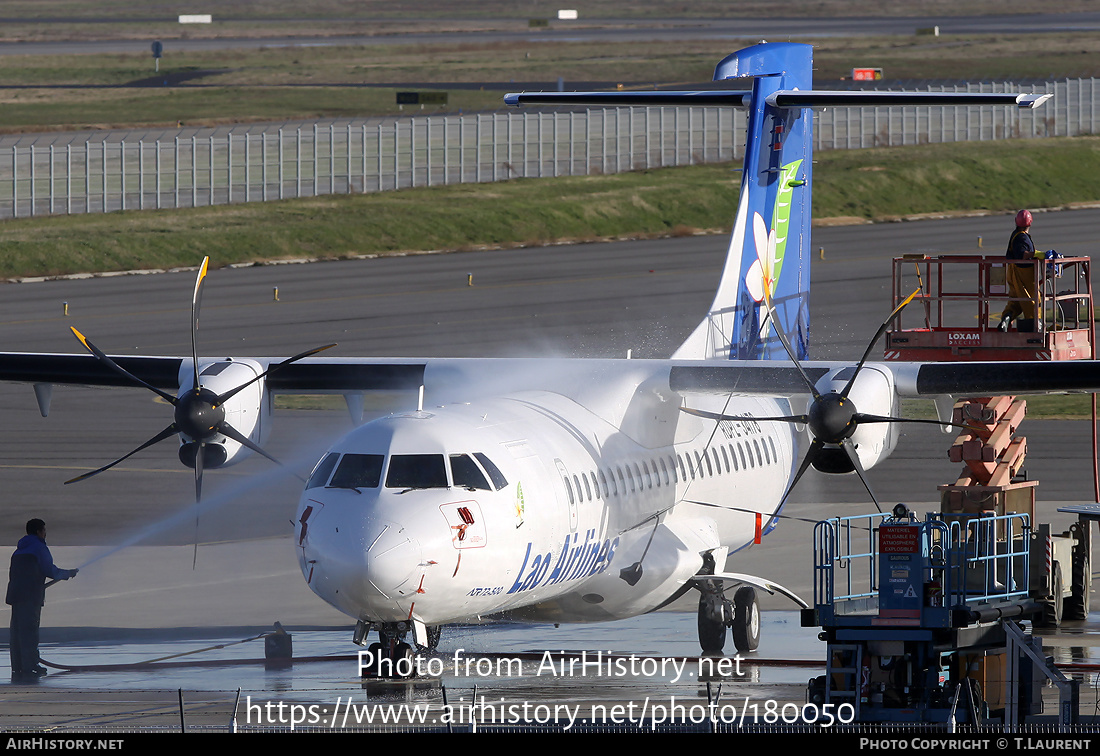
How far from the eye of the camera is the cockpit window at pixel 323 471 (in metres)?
16.9

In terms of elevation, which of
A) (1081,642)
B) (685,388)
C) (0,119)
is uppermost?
(0,119)

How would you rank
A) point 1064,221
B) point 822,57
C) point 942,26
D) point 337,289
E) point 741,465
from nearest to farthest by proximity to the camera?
point 741,465 < point 337,289 < point 1064,221 < point 822,57 < point 942,26

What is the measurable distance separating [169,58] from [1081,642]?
113 meters

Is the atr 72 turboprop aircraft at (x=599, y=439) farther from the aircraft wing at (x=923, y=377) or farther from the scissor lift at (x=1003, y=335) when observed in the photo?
the scissor lift at (x=1003, y=335)

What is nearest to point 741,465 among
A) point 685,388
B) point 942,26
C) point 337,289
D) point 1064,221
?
point 685,388

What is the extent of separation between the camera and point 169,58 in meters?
125

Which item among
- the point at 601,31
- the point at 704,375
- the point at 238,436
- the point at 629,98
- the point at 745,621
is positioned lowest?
the point at 745,621

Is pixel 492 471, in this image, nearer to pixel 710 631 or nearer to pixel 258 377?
pixel 258 377

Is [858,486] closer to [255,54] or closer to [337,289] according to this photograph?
[337,289]

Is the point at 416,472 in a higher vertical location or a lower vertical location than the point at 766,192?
lower

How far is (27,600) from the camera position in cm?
1936

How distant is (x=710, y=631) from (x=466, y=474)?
550cm

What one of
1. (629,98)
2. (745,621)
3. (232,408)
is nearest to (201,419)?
(232,408)

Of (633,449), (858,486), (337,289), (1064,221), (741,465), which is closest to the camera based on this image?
(633,449)
